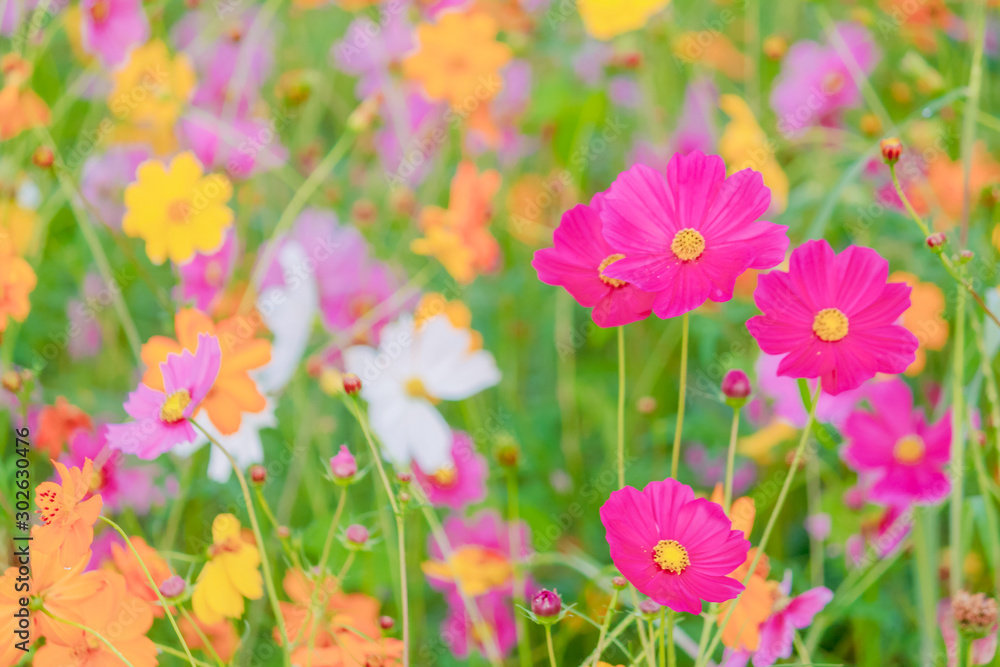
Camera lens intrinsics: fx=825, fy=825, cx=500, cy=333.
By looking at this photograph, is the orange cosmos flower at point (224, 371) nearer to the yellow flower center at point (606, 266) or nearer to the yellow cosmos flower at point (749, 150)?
the yellow flower center at point (606, 266)

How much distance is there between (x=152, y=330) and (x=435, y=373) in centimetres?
49

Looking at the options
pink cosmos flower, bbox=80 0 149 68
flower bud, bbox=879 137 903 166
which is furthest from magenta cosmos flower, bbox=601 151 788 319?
pink cosmos flower, bbox=80 0 149 68

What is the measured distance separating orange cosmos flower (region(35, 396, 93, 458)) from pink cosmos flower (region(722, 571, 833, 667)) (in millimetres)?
553

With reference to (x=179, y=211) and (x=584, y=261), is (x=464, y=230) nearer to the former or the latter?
(x=179, y=211)

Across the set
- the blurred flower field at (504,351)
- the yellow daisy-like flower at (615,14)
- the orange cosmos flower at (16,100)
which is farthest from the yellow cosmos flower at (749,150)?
the orange cosmos flower at (16,100)

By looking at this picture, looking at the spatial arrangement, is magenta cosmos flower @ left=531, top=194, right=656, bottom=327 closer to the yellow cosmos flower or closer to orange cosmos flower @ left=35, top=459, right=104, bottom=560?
orange cosmos flower @ left=35, top=459, right=104, bottom=560

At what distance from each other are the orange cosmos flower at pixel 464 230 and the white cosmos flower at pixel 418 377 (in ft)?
0.19

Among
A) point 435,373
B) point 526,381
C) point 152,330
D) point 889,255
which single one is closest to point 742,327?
point 889,255

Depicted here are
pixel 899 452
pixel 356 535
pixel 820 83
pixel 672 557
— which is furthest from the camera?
pixel 820 83

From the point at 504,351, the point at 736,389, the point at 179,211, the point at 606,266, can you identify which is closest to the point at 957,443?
the point at 736,389

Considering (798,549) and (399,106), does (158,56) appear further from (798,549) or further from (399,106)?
(798,549)

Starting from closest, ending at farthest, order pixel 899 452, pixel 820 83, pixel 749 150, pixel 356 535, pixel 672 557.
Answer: pixel 672 557
pixel 356 535
pixel 899 452
pixel 749 150
pixel 820 83

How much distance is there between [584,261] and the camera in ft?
1.43

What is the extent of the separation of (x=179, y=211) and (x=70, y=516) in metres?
0.38
